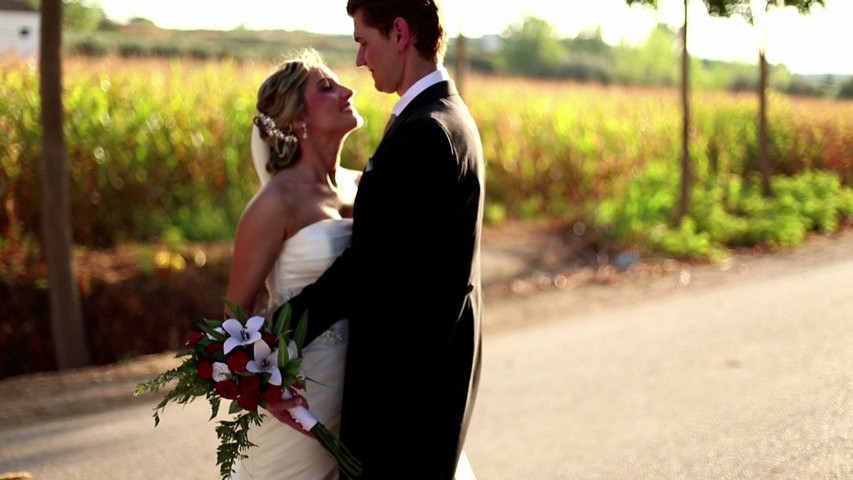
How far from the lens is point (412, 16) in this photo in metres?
3.18

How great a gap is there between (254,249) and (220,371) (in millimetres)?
441

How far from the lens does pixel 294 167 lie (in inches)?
146

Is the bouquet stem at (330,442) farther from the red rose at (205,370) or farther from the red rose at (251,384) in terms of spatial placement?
the red rose at (205,370)

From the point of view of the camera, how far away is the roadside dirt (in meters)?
7.21

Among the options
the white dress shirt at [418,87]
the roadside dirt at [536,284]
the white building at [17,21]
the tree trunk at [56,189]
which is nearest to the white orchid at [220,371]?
the white dress shirt at [418,87]

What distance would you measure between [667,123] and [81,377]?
14.0 metres

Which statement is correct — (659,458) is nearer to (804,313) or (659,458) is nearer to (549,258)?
(804,313)

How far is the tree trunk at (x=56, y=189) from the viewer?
8.16 metres

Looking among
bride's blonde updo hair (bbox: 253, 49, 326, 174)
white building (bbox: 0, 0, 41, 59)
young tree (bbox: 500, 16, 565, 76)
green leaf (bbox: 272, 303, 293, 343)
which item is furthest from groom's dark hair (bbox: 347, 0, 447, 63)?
young tree (bbox: 500, 16, 565, 76)

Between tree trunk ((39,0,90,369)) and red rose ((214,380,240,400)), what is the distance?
17.6 feet

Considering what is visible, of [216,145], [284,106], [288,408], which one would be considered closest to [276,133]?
[284,106]

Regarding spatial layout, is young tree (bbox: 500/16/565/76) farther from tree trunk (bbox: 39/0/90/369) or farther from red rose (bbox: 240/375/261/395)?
red rose (bbox: 240/375/261/395)

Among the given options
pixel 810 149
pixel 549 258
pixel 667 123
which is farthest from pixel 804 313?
pixel 810 149

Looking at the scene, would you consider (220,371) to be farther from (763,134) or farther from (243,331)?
(763,134)
